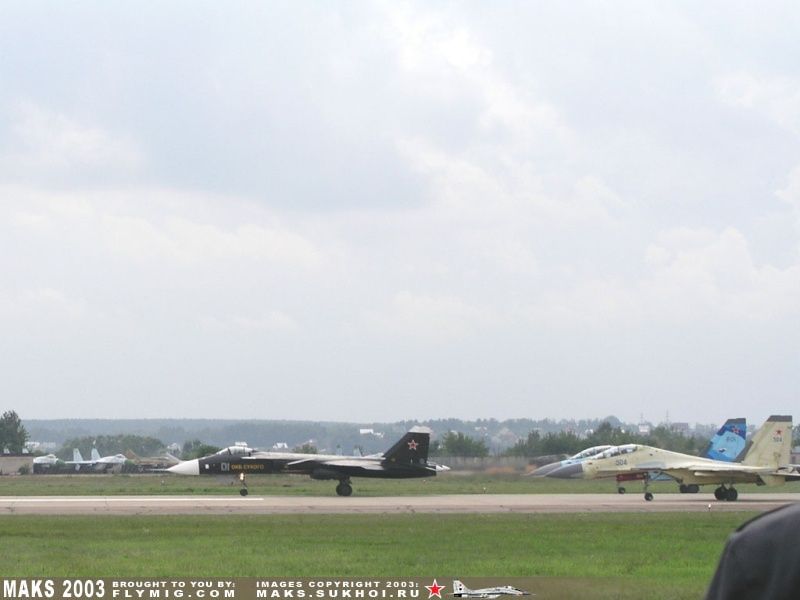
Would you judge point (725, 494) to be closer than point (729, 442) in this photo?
Yes

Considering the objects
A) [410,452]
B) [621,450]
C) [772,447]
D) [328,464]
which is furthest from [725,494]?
[328,464]

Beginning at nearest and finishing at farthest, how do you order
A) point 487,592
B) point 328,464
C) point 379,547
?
1. point 487,592
2. point 379,547
3. point 328,464

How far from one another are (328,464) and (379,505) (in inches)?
372

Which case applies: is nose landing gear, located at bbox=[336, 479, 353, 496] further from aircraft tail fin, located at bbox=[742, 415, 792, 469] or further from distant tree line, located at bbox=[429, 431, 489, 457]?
distant tree line, located at bbox=[429, 431, 489, 457]

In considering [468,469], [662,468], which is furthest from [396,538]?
[468,469]

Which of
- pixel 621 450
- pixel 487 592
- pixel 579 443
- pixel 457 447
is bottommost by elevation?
pixel 487 592

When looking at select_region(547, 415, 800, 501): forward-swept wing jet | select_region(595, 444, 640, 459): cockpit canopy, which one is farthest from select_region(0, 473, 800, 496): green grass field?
select_region(547, 415, 800, 501): forward-swept wing jet

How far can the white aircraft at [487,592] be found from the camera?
15.1 meters

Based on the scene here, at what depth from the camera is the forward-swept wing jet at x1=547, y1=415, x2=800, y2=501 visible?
40.6 meters

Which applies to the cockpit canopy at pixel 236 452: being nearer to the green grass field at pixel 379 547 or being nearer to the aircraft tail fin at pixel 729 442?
the green grass field at pixel 379 547

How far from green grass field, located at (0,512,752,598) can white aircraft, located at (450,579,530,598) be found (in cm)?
125

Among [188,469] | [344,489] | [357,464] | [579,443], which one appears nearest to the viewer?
[344,489]

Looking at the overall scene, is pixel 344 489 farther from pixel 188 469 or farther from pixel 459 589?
pixel 459 589

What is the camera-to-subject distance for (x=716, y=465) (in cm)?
4128
